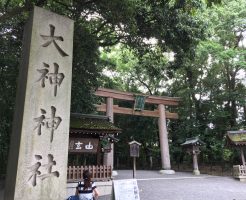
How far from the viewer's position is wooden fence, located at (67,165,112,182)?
36.1ft

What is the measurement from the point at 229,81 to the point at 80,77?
52.6ft

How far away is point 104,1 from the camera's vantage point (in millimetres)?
9570

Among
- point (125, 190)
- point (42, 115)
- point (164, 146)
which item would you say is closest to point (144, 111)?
point (164, 146)

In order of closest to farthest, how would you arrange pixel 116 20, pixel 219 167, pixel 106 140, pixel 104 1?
pixel 104 1, pixel 116 20, pixel 106 140, pixel 219 167

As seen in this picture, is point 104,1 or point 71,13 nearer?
point 104,1

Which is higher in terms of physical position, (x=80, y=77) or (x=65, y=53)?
(x=80, y=77)

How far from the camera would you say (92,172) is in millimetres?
11484

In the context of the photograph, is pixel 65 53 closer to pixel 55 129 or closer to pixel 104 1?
pixel 55 129

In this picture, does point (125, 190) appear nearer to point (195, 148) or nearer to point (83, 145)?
point (83, 145)

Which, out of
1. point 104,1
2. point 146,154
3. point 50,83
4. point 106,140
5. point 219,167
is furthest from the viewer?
point 146,154

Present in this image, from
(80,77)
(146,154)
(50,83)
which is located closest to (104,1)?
(80,77)

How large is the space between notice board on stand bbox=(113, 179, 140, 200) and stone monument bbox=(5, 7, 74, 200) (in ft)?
4.48

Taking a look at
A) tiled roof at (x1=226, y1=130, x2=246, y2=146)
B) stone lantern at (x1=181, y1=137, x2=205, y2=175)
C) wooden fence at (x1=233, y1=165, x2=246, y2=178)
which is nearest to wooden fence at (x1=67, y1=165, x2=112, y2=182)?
wooden fence at (x1=233, y1=165, x2=246, y2=178)

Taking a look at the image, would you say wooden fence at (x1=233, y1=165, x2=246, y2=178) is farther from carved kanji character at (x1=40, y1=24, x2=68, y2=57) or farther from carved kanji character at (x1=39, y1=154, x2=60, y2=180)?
carved kanji character at (x1=40, y1=24, x2=68, y2=57)
